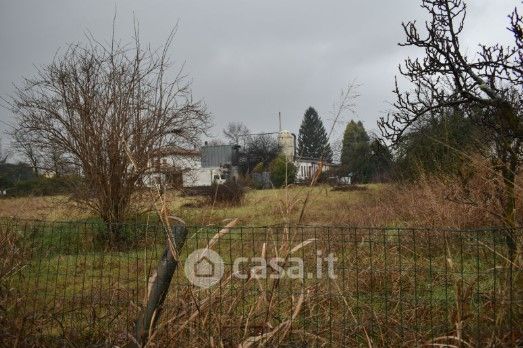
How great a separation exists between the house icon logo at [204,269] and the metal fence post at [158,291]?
60 cm

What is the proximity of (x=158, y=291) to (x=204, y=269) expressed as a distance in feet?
3.14

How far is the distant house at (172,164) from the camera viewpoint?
848 cm

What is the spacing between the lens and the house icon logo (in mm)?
3398

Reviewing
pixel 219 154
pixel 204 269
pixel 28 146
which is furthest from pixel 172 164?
pixel 219 154

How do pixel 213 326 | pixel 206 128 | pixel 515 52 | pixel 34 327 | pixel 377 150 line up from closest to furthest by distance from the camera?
pixel 213 326
pixel 34 327
pixel 515 52
pixel 377 150
pixel 206 128

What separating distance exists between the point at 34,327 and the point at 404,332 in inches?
100.0

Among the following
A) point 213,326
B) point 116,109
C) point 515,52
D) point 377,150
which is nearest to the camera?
point 213,326

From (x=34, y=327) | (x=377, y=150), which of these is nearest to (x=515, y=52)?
(x=377, y=150)

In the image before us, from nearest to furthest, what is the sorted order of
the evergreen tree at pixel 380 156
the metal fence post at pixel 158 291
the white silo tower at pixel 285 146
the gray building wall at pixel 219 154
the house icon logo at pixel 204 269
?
the metal fence post at pixel 158 291, the house icon logo at pixel 204 269, the white silo tower at pixel 285 146, the evergreen tree at pixel 380 156, the gray building wall at pixel 219 154

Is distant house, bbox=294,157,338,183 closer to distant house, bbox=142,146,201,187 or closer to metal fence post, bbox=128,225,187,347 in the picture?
metal fence post, bbox=128,225,187,347

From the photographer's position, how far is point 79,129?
8.09m

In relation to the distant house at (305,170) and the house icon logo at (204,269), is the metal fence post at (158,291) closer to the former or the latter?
the house icon logo at (204,269)

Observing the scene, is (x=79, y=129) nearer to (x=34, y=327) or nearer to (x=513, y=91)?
(x=34, y=327)

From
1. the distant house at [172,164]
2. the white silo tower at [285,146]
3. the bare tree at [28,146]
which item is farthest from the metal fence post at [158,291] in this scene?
the bare tree at [28,146]
